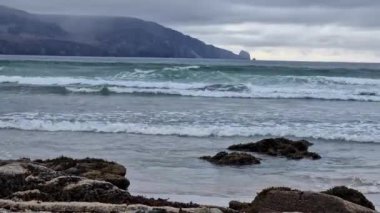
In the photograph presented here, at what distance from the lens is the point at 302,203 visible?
631cm

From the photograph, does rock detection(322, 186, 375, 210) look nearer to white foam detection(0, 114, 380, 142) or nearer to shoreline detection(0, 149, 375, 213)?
shoreline detection(0, 149, 375, 213)

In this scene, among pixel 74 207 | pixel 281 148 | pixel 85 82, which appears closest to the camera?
pixel 74 207

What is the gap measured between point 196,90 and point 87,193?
81.0 ft

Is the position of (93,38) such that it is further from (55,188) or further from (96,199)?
(96,199)

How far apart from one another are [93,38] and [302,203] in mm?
119404

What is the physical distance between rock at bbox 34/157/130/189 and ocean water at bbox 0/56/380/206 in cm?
33

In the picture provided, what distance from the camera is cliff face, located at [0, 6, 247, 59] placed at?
110m

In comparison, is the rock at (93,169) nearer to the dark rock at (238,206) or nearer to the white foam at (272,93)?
the dark rock at (238,206)

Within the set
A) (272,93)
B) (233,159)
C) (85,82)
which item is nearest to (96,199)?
(233,159)

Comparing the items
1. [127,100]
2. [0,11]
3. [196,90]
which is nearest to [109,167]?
[127,100]

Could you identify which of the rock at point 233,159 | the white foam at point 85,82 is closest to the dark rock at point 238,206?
the rock at point 233,159

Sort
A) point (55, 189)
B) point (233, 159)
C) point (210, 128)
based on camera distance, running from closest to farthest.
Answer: point (55, 189), point (233, 159), point (210, 128)

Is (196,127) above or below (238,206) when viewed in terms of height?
below

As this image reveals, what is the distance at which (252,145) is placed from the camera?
13.0 m
